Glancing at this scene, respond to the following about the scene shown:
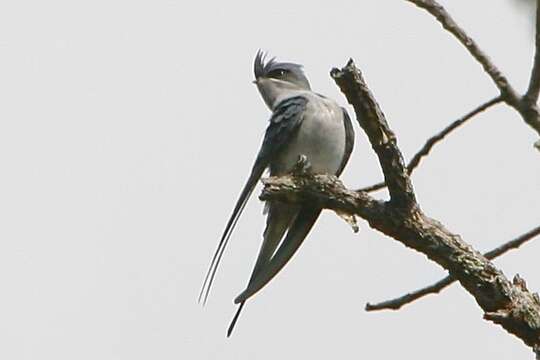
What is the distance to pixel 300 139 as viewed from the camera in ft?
23.5

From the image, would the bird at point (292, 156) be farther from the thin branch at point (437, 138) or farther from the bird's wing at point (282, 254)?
the thin branch at point (437, 138)

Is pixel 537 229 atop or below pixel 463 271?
atop

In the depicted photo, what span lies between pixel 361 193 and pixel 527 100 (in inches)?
34.2

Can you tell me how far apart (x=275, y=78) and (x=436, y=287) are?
4.13 metres

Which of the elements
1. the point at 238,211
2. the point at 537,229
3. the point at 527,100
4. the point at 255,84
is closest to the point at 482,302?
the point at 537,229

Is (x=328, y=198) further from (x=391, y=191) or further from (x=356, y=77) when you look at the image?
(x=356, y=77)

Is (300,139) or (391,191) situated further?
(300,139)

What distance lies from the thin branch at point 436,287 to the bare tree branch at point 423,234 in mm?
358

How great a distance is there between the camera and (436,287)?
15.7 ft

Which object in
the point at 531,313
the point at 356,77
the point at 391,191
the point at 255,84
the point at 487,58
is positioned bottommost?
the point at 531,313

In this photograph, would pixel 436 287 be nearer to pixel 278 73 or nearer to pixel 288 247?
pixel 288 247

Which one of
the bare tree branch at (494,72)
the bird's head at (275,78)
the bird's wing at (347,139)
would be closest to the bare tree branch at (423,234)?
the bare tree branch at (494,72)

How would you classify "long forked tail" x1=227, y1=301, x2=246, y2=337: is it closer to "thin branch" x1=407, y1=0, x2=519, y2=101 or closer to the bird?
the bird

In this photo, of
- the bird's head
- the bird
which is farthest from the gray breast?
the bird's head
